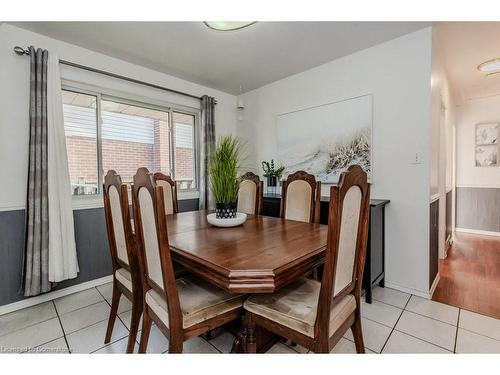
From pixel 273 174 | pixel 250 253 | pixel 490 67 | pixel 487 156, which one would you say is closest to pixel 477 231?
pixel 487 156

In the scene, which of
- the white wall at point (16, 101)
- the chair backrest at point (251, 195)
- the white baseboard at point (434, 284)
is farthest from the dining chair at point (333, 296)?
the white wall at point (16, 101)

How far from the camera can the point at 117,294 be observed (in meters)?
1.72

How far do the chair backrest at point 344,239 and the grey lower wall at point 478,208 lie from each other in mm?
4596

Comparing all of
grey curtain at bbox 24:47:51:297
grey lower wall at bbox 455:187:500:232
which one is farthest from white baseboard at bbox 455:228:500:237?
grey curtain at bbox 24:47:51:297

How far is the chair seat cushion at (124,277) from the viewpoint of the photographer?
5.24 feet

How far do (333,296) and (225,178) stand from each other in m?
1.13

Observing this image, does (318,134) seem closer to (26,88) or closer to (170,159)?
(170,159)

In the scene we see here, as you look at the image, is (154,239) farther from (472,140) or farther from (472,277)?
(472,140)

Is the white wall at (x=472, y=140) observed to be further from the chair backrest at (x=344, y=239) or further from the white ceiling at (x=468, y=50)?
the chair backrest at (x=344, y=239)

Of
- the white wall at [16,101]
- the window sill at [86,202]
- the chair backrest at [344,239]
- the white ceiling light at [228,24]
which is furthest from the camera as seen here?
the window sill at [86,202]

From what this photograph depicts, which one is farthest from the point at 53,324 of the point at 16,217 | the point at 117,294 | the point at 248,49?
the point at 248,49

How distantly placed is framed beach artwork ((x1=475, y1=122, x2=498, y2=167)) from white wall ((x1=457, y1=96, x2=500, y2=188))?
0.22 ft

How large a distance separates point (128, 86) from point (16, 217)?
1.70 meters

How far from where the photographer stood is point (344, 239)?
110cm
